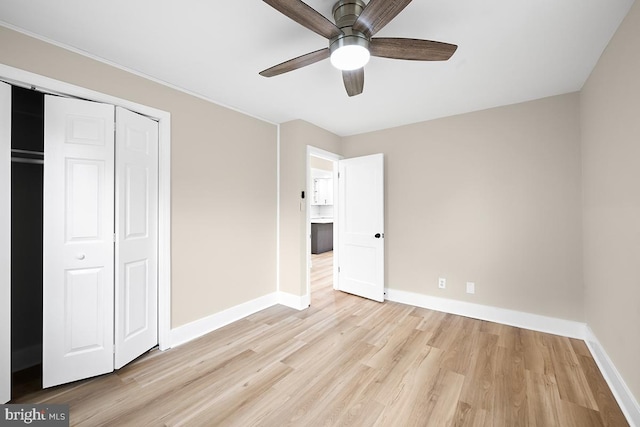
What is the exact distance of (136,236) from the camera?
2256 mm

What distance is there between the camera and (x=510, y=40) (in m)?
1.84

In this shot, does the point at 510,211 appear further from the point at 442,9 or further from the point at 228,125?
the point at 228,125

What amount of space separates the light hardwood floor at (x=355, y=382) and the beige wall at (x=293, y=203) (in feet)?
2.48

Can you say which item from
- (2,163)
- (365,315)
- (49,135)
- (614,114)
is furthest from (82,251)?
(614,114)

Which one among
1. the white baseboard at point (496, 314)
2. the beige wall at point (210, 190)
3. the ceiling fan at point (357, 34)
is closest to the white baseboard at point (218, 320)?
the beige wall at point (210, 190)

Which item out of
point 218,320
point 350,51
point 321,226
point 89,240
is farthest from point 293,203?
point 321,226

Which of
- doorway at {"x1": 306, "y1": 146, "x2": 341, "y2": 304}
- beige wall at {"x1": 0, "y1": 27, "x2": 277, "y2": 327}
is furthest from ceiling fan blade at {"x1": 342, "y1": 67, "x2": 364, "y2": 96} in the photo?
doorway at {"x1": 306, "y1": 146, "x2": 341, "y2": 304}

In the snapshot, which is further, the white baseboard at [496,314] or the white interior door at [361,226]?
the white interior door at [361,226]

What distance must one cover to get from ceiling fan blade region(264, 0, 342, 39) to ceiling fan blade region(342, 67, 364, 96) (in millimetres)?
311

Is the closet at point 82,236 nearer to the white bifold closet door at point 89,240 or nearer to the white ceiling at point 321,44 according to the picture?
the white bifold closet door at point 89,240

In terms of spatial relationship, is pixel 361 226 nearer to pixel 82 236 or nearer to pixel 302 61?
pixel 302 61

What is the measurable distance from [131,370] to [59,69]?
7.69ft

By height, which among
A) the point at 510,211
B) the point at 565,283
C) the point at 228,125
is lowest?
the point at 565,283

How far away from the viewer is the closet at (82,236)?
1.87 meters
